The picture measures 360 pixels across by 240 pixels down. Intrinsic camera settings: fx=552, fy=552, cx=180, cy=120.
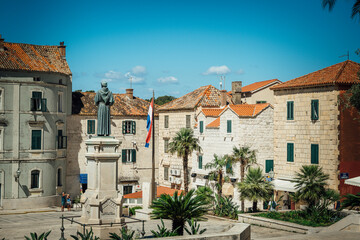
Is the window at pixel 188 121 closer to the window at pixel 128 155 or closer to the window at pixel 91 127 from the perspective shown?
the window at pixel 128 155

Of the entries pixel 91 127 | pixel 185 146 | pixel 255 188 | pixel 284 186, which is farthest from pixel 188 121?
pixel 255 188

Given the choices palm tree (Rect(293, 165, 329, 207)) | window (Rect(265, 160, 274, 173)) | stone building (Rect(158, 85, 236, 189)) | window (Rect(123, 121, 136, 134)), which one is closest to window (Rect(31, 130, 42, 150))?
window (Rect(123, 121, 136, 134))

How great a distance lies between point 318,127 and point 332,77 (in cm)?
371

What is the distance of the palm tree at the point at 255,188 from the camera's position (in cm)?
3656

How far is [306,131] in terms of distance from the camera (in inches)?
1606

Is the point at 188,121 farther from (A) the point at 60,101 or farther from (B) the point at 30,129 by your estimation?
(B) the point at 30,129

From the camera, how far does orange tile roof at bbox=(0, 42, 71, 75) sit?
4919 cm

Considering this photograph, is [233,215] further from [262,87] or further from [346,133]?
[262,87]

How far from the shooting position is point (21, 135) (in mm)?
48938

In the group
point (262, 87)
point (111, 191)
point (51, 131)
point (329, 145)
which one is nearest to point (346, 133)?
point (329, 145)

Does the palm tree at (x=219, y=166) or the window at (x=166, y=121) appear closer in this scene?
the palm tree at (x=219, y=166)

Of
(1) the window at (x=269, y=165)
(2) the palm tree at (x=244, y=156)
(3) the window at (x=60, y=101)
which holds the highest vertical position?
(3) the window at (x=60, y=101)

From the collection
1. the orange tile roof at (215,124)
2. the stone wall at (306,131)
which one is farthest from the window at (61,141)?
the stone wall at (306,131)

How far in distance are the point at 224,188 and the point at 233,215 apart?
9555mm
